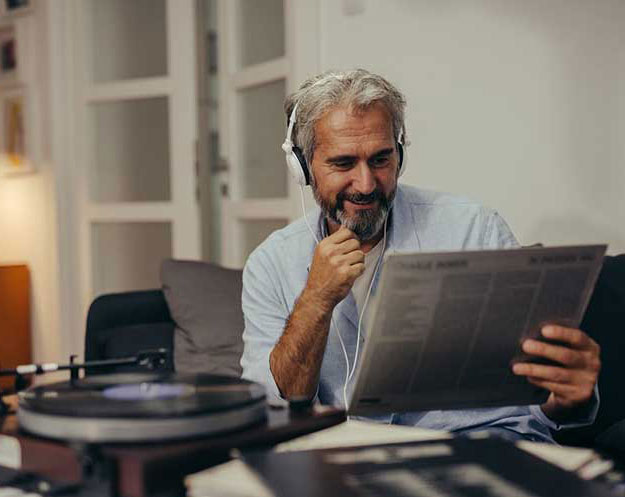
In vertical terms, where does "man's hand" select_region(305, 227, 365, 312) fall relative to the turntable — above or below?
above

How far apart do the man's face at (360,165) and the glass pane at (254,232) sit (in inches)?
68.6

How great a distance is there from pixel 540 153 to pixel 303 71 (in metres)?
0.95

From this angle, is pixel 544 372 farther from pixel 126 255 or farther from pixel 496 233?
pixel 126 255

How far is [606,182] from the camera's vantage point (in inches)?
86.3

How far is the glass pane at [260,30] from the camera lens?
3348mm

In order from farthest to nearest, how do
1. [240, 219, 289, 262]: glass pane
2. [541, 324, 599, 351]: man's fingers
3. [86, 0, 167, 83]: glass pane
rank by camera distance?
1. [86, 0, 167, 83]: glass pane
2. [240, 219, 289, 262]: glass pane
3. [541, 324, 599, 351]: man's fingers

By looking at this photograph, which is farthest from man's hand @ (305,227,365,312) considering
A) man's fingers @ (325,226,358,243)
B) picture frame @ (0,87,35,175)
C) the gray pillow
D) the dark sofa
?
picture frame @ (0,87,35,175)

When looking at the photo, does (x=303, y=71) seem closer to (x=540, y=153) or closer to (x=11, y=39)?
(x=540, y=153)

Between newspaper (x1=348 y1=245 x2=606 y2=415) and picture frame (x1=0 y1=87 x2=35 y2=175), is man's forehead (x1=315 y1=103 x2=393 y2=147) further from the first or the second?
picture frame (x1=0 y1=87 x2=35 y2=175)

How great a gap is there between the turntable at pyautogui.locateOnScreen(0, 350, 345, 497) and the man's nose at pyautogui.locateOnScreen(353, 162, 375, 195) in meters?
0.69

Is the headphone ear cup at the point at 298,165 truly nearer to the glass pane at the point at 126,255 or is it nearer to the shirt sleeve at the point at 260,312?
the shirt sleeve at the point at 260,312

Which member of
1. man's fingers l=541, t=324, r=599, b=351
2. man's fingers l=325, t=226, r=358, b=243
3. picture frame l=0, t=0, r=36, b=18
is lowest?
man's fingers l=541, t=324, r=599, b=351

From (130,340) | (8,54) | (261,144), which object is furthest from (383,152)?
(8,54)

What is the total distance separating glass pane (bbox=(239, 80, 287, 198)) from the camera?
3408mm
